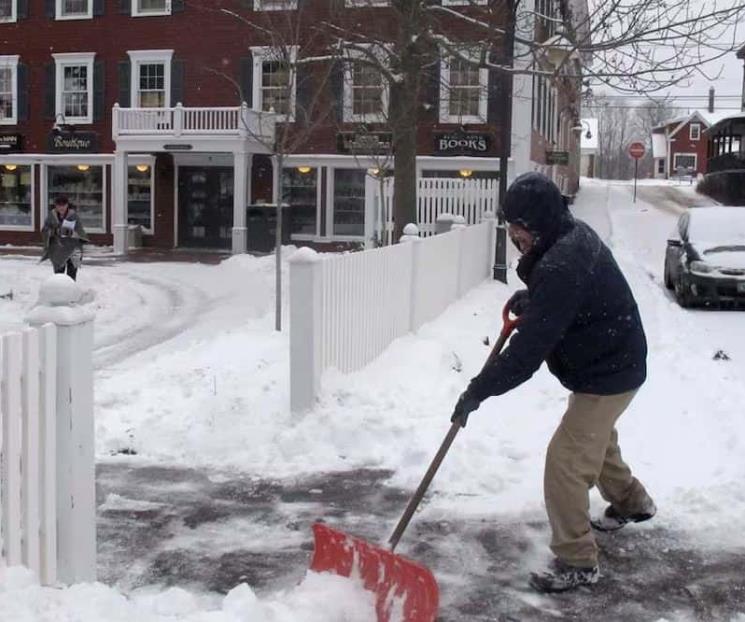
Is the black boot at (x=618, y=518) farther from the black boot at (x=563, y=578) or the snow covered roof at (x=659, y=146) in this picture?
the snow covered roof at (x=659, y=146)

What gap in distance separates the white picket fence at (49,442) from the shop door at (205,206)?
2454 centimetres

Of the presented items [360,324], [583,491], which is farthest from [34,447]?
[360,324]

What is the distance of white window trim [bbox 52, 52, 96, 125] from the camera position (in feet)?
93.9

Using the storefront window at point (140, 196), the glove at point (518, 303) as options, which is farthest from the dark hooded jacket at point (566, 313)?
the storefront window at point (140, 196)

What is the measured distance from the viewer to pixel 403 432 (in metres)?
6.65

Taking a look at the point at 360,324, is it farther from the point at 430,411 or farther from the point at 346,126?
the point at 346,126

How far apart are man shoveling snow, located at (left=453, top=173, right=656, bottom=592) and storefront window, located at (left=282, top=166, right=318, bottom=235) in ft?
75.5

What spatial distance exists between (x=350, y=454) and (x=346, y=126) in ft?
66.9

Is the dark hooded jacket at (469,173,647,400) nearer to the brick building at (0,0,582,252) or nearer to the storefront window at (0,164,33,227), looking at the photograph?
the brick building at (0,0,582,252)

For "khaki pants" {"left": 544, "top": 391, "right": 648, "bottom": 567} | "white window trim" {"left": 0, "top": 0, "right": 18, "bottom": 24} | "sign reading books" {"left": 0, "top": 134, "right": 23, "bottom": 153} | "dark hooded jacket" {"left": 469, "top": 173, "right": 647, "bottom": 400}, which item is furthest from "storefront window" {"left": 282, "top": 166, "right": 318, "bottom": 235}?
"khaki pants" {"left": 544, "top": 391, "right": 648, "bottom": 567}

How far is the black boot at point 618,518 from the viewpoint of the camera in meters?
5.08

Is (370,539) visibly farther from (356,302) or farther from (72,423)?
(356,302)

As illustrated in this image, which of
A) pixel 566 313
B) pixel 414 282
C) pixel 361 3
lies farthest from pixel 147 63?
pixel 566 313

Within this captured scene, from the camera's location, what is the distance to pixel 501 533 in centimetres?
511
